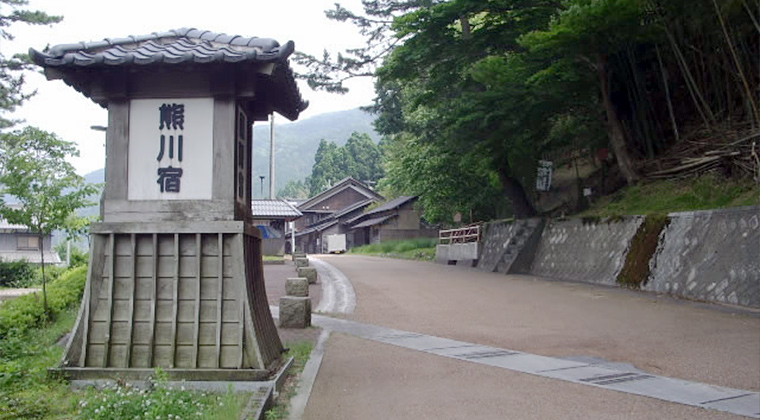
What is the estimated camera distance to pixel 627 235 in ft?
56.7

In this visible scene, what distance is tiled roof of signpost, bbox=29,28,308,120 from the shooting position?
611cm

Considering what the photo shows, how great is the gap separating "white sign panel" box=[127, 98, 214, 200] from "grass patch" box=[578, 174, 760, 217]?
1189 centimetres

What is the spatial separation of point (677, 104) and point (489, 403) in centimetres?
1633

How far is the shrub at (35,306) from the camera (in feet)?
31.6

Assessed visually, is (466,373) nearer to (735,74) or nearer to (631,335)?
(631,335)

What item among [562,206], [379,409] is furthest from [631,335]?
[562,206]

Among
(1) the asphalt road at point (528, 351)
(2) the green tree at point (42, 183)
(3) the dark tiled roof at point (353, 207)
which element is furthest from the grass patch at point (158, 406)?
(3) the dark tiled roof at point (353, 207)

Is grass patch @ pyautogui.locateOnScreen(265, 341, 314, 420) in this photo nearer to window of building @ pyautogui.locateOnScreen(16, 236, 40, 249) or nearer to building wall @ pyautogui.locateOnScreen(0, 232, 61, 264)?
building wall @ pyautogui.locateOnScreen(0, 232, 61, 264)

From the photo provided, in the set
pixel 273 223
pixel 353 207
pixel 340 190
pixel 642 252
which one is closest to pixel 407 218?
pixel 353 207

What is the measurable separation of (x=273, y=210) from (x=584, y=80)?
22816 mm

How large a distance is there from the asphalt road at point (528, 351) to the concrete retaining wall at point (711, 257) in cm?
64

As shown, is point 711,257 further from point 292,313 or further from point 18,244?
point 18,244

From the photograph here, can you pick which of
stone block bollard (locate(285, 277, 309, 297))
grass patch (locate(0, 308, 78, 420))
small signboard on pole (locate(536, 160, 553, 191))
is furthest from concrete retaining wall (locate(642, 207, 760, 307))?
grass patch (locate(0, 308, 78, 420))

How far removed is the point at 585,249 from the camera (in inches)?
763
